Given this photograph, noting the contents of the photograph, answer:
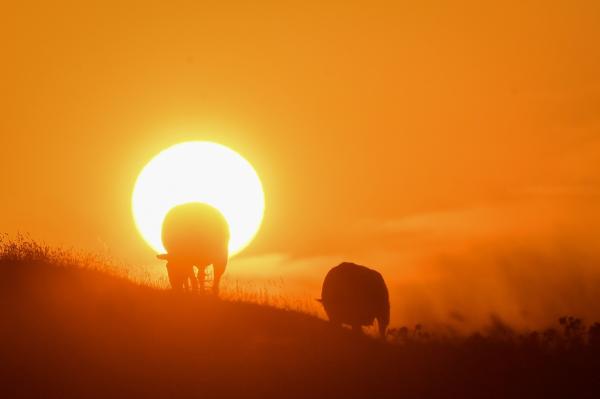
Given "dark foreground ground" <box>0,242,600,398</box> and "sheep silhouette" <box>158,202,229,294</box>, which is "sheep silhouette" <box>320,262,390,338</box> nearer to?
"dark foreground ground" <box>0,242,600,398</box>

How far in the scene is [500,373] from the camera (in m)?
14.6

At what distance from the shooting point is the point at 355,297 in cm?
2127

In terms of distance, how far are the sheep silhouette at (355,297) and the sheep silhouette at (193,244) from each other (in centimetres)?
323

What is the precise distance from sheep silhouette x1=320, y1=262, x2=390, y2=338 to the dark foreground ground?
194cm

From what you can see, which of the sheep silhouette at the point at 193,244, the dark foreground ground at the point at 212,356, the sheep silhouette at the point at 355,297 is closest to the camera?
the dark foreground ground at the point at 212,356

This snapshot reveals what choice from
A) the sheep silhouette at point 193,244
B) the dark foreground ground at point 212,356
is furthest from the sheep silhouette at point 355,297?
the sheep silhouette at point 193,244

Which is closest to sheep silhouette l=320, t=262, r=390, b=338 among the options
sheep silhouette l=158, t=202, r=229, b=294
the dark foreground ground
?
the dark foreground ground

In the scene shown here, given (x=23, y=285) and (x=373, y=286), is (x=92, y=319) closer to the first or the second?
(x=23, y=285)

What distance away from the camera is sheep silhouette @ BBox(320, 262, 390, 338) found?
21.3 metres

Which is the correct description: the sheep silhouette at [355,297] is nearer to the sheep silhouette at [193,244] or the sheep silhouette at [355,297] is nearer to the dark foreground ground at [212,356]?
the dark foreground ground at [212,356]

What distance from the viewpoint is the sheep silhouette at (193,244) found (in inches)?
905

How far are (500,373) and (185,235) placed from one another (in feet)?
35.5

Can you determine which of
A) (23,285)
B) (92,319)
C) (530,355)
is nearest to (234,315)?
(92,319)

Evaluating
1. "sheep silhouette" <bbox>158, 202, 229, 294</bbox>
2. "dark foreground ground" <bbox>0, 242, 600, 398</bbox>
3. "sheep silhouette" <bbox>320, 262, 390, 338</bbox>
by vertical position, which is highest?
"sheep silhouette" <bbox>158, 202, 229, 294</bbox>
